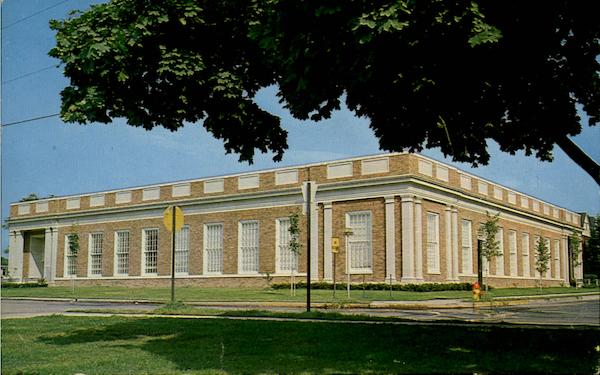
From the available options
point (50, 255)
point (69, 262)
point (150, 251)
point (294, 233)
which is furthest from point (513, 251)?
point (50, 255)

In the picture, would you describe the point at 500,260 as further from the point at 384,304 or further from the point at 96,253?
the point at 96,253

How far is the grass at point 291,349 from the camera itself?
7.55 meters

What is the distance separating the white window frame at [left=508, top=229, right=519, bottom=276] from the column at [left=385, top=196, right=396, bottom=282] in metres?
14.2

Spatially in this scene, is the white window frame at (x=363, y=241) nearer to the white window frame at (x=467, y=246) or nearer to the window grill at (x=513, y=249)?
the white window frame at (x=467, y=246)

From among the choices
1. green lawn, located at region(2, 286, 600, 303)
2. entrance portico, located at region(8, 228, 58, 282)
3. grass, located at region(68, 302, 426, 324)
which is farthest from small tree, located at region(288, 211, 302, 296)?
entrance portico, located at region(8, 228, 58, 282)

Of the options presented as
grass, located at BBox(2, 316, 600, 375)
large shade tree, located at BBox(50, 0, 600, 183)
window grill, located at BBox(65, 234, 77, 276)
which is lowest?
grass, located at BBox(2, 316, 600, 375)

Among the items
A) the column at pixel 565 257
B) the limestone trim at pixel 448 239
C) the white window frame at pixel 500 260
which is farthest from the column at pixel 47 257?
the column at pixel 565 257

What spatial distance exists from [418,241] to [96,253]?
25873mm

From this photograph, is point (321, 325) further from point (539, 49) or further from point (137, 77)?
point (539, 49)

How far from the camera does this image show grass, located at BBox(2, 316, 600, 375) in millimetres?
7555

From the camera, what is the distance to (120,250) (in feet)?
158

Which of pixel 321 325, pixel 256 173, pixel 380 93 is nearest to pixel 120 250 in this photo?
pixel 256 173

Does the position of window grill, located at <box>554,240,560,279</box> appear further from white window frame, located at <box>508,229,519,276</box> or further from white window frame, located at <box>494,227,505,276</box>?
white window frame, located at <box>494,227,505,276</box>

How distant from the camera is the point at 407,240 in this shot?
112 ft
